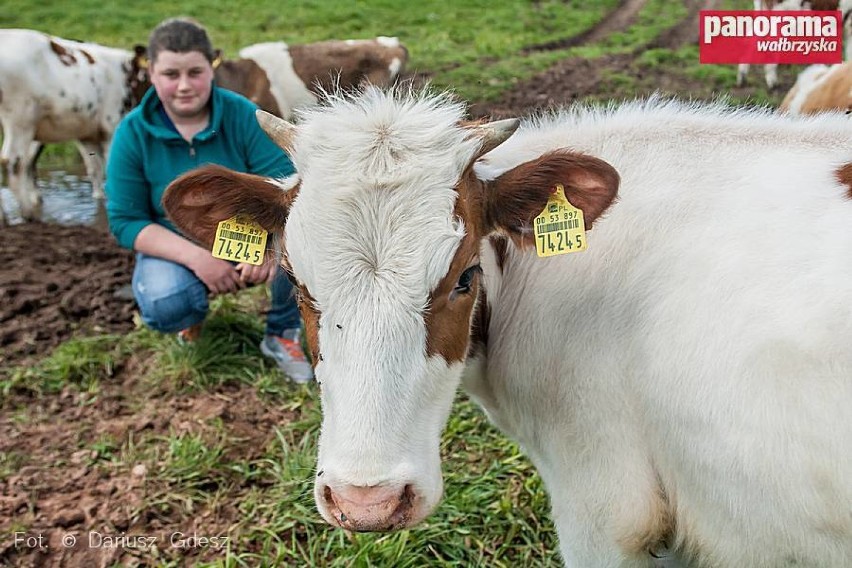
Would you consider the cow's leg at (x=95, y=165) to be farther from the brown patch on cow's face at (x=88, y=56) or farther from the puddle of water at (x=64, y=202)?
the brown patch on cow's face at (x=88, y=56)

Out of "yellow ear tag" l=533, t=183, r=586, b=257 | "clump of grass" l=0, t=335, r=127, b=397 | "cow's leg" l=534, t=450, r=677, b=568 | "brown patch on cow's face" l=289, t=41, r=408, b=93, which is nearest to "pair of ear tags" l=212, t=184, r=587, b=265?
"yellow ear tag" l=533, t=183, r=586, b=257

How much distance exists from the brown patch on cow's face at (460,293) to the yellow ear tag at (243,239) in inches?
30.4

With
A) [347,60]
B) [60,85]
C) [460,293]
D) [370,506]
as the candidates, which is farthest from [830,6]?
[370,506]

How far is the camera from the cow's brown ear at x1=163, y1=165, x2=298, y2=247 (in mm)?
2404

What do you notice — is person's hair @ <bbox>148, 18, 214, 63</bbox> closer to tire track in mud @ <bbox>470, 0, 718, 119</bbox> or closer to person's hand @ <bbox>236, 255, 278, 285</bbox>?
person's hand @ <bbox>236, 255, 278, 285</bbox>

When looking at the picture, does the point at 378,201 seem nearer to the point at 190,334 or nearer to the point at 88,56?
the point at 190,334

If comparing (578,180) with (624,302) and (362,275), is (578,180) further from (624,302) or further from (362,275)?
(362,275)

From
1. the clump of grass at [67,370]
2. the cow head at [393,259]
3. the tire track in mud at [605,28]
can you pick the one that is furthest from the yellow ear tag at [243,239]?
the tire track in mud at [605,28]

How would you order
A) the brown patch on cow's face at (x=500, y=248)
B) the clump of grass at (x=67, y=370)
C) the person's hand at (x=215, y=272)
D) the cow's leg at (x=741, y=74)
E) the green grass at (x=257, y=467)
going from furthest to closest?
the cow's leg at (x=741, y=74)
the clump of grass at (x=67, y=370)
the person's hand at (x=215, y=272)
the green grass at (x=257, y=467)
the brown patch on cow's face at (x=500, y=248)

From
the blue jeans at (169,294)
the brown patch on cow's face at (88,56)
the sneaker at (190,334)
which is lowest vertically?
the sneaker at (190,334)

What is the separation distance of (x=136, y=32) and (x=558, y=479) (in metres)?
18.3

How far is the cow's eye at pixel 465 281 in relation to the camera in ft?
7.02

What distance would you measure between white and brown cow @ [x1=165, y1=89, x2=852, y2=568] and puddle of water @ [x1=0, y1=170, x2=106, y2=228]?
246 inches

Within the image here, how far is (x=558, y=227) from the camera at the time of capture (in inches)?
89.4
